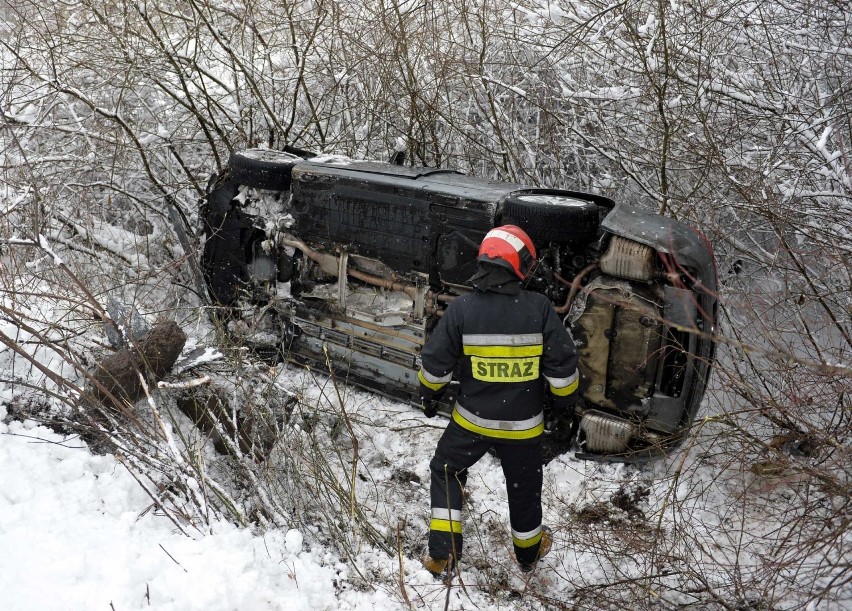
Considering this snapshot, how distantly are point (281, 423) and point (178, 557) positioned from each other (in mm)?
1369

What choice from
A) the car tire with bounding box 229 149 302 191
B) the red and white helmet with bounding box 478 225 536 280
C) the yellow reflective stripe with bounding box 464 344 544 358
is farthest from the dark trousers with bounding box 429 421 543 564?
the car tire with bounding box 229 149 302 191

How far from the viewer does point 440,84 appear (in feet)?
19.5

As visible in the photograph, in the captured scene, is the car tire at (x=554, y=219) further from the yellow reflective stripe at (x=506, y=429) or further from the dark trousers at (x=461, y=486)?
the dark trousers at (x=461, y=486)

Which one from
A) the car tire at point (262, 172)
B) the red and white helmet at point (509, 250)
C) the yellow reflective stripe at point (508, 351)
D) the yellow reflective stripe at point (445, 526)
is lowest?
the yellow reflective stripe at point (445, 526)

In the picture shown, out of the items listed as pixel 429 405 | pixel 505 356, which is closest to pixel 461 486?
pixel 429 405

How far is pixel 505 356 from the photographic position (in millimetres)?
3148

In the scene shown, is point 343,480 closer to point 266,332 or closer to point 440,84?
point 266,332

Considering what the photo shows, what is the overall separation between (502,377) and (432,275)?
1192 mm

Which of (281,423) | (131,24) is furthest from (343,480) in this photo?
(131,24)

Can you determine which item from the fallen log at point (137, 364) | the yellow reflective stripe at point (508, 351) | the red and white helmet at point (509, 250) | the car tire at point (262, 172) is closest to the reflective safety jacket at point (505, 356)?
the yellow reflective stripe at point (508, 351)

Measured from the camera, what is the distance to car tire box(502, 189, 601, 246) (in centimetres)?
356

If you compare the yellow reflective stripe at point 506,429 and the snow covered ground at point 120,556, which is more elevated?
the yellow reflective stripe at point 506,429

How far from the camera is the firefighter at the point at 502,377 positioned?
10.3 ft

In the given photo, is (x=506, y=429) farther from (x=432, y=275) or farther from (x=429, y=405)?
(x=432, y=275)
